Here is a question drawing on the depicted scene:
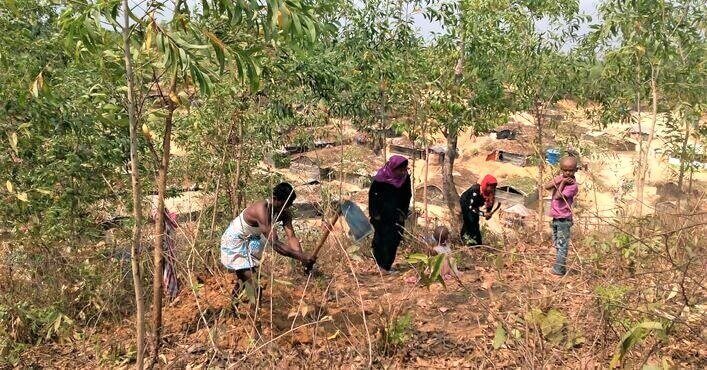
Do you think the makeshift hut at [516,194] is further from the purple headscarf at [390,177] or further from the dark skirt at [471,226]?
the purple headscarf at [390,177]

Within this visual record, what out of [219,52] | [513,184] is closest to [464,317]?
[219,52]

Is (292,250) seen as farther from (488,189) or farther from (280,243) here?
(488,189)

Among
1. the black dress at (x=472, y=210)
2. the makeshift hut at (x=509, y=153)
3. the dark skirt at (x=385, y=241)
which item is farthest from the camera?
the makeshift hut at (x=509, y=153)

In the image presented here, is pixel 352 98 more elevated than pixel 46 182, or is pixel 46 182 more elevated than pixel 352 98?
pixel 352 98

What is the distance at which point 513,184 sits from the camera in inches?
634

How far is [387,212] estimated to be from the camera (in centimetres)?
527

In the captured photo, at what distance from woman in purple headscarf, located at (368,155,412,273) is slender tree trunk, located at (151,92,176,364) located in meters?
2.29

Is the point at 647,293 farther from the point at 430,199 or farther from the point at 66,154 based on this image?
the point at 430,199

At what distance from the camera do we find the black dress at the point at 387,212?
525 centimetres

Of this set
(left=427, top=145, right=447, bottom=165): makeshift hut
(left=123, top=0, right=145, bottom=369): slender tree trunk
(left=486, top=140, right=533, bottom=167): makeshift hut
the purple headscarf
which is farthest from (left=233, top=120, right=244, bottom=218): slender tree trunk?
(left=486, top=140, right=533, bottom=167): makeshift hut

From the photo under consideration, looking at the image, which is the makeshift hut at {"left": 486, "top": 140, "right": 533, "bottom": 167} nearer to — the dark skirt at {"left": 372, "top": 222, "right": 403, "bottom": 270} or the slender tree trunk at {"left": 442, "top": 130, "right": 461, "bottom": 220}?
the slender tree trunk at {"left": 442, "top": 130, "right": 461, "bottom": 220}

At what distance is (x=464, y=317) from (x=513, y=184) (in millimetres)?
12495

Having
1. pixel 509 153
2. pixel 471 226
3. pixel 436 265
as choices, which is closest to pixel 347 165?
pixel 471 226

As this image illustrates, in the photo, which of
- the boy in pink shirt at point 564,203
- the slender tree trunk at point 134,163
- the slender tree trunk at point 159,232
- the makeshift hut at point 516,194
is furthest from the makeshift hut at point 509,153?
the slender tree trunk at point 134,163
